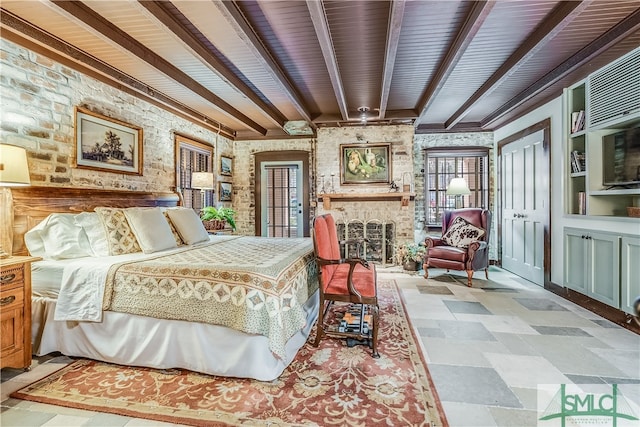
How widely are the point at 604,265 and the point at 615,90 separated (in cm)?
177

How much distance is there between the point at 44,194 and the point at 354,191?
452cm

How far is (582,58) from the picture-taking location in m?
3.15

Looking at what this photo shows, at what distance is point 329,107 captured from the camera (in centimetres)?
512

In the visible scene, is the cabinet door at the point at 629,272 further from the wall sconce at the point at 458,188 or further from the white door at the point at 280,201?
the white door at the point at 280,201

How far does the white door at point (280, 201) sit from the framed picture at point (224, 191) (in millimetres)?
694

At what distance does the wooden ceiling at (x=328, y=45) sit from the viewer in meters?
2.41

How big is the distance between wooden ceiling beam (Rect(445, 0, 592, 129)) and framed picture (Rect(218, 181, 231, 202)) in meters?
4.76

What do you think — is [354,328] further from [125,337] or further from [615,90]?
[615,90]

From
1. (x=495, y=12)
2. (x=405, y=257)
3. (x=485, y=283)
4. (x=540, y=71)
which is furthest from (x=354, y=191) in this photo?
(x=495, y=12)

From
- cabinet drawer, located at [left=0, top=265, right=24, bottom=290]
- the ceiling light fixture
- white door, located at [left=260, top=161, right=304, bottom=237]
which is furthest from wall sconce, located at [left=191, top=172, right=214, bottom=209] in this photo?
cabinet drawer, located at [left=0, top=265, right=24, bottom=290]

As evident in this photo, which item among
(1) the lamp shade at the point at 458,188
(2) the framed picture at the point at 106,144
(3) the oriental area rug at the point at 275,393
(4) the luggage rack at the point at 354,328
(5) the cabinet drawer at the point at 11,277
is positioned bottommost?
(3) the oriental area rug at the point at 275,393

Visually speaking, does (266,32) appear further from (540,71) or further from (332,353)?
(540,71)

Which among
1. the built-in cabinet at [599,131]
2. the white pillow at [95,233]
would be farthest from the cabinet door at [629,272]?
the white pillow at [95,233]

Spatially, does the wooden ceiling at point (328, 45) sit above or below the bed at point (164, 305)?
above
